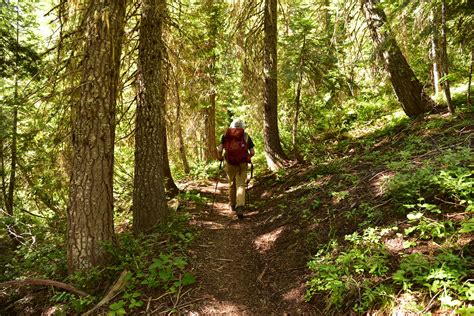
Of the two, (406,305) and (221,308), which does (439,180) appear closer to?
(406,305)

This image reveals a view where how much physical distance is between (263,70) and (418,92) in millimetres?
4505

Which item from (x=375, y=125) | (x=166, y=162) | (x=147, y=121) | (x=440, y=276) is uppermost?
(x=147, y=121)

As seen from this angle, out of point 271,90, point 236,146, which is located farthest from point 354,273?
point 271,90

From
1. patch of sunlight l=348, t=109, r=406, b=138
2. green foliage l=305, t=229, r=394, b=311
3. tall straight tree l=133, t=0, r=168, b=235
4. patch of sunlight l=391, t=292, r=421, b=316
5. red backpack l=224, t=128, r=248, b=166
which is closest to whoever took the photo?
patch of sunlight l=391, t=292, r=421, b=316

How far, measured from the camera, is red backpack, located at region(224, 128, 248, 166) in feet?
25.7

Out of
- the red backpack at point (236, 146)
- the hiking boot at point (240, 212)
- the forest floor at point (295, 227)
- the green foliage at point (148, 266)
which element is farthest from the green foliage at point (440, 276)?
the red backpack at point (236, 146)

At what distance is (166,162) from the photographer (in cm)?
911

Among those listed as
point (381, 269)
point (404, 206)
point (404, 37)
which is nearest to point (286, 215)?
point (404, 206)

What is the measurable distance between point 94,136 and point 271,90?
6.71 m

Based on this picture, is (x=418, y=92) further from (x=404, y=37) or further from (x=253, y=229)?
(x=253, y=229)

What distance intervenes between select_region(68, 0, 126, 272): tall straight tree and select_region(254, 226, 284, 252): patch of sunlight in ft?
8.95

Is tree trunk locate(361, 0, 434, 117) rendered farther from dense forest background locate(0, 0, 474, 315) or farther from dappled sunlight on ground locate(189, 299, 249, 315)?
dappled sunlight on ground locate(189, 299, 249, 315)

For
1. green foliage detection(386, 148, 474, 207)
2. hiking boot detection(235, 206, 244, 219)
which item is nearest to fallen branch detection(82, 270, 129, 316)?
hiking boot detection(235, 206, 244, 219)

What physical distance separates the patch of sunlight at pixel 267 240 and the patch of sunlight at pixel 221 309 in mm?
1646
